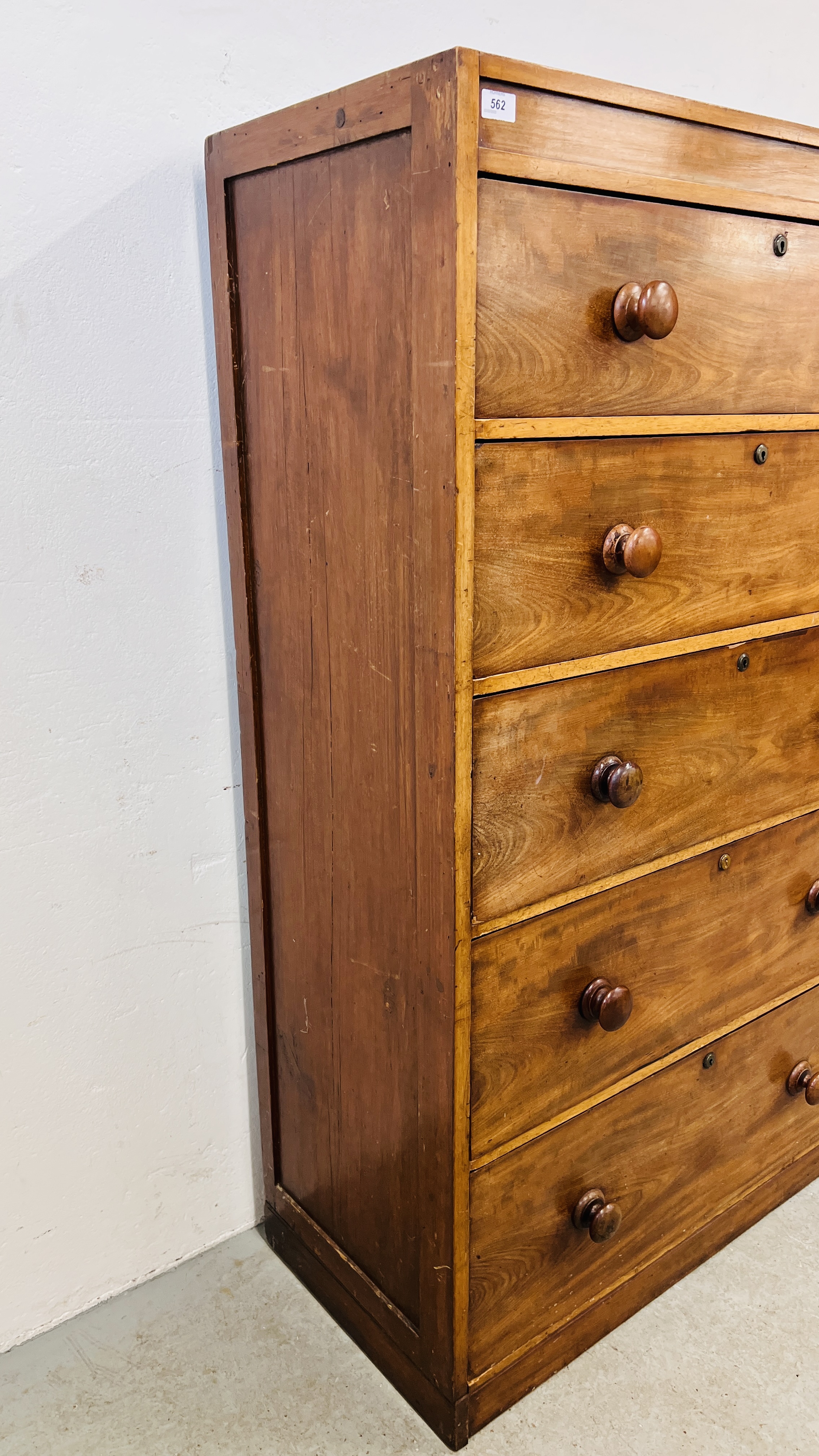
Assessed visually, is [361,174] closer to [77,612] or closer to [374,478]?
[374,478]

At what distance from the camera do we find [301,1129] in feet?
5.06

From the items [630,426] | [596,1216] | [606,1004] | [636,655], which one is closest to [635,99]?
[630,426]

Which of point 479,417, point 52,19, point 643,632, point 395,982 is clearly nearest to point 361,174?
point 479,417

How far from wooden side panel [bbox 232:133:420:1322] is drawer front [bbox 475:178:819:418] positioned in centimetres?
10

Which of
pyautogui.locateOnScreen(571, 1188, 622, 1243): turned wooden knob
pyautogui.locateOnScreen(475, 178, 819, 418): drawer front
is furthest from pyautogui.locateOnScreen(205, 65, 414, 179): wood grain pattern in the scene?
pyautogui.locateOnScreen(571, 1188, 622, 1243): turned wooden knob

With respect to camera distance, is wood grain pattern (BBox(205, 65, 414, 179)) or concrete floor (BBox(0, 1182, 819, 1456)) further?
concrete floor (BBox(0, 1182, 819, 1456))

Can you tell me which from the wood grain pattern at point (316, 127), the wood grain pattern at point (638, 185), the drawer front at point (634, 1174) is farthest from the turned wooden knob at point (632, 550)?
the drawer front at point (634, 1174)

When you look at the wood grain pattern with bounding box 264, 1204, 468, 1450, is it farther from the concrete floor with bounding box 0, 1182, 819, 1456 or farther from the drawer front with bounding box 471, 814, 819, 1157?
the drawer front with bounding box 471, 814, 819, 1157

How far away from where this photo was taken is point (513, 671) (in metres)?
1.09

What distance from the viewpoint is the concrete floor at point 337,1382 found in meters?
1.34

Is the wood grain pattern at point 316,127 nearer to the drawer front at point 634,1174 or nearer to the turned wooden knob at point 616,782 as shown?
the turned wooden knob at point 616,782

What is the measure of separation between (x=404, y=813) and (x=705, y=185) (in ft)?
2.38

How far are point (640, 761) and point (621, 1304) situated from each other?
31.1 inches

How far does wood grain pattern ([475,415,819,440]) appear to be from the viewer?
1.02 meters
